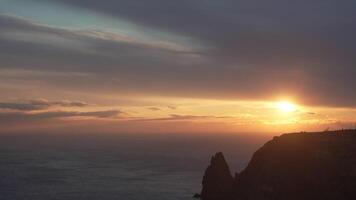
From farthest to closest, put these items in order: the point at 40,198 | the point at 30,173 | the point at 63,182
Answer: the point at 30,173, the point at 63,182, the point at 40,198

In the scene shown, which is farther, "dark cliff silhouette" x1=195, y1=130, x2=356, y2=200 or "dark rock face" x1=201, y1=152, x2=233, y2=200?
"dark rock face" x1=201, y1=152, x2=233, y2=200

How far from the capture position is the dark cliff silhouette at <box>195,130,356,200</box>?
41.9 meters

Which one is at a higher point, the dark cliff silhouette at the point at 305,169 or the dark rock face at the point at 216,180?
the dark cliff silhouette at the point at 305,169

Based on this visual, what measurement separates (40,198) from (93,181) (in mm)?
32089

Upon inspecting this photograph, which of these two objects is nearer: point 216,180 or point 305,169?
point 305,169

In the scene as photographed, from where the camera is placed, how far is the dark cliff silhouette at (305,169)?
41875mm

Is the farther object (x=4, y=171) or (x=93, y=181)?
(x=4, y=171)

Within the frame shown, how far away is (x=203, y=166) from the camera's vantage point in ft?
644

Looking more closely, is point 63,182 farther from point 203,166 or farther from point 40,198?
point 203,166

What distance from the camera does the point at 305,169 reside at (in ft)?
143

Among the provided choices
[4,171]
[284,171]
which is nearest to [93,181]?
[4,171]

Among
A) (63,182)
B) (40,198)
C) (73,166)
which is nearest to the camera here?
(40,198)

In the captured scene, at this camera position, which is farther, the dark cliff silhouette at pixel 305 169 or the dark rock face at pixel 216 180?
the dark rock face at pixel 216 180

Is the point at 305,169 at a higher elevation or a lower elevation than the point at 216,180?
higher
